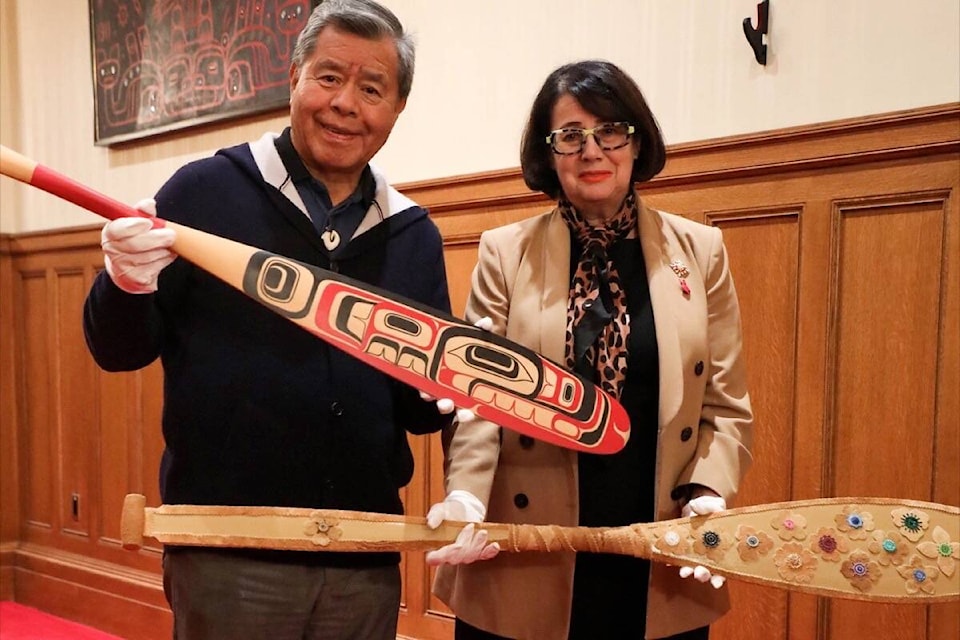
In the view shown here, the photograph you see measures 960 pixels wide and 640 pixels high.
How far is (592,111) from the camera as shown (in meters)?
1.18

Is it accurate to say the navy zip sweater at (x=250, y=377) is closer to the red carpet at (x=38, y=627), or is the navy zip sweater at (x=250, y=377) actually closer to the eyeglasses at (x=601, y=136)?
the eyeglasses at (x=601, y=136)

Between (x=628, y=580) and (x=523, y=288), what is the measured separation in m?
0.50

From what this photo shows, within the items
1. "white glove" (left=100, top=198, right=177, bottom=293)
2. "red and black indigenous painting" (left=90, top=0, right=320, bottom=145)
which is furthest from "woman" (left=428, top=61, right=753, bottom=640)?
"red and black indigenous painting" (left=90, top=0, right=320, bottom=145)

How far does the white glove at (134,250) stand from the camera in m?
0.95

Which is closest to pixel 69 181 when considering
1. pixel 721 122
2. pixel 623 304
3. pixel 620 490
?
pixel 623 304

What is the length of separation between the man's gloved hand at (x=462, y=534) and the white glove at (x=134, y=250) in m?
0.51

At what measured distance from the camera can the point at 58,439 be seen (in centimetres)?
324

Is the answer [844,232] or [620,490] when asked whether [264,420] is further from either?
[844,232]

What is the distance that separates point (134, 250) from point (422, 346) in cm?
41

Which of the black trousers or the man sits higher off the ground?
the man

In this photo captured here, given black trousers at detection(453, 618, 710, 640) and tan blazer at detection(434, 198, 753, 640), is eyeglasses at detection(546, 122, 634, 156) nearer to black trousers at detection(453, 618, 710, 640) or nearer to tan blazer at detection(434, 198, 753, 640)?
tan blazer at detection(434, 198, 753, 640)

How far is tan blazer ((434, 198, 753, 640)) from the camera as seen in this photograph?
1173 millimetres

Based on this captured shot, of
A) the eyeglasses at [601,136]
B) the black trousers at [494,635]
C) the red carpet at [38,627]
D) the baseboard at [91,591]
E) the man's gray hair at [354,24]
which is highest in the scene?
the man's gray hair at [354,24]

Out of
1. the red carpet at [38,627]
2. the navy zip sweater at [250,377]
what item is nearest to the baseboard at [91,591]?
the red carpet at [38,627]
